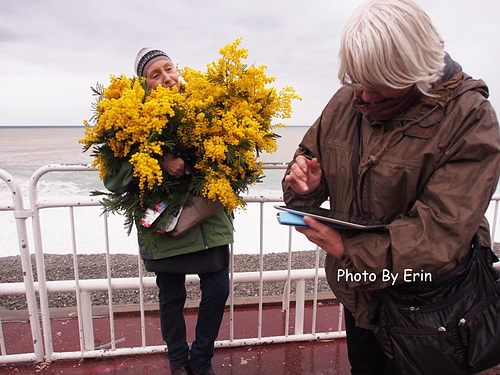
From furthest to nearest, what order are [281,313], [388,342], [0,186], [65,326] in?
[0,186], [281,313], [65,326], [388,342]

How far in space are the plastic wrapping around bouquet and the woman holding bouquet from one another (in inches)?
3.9

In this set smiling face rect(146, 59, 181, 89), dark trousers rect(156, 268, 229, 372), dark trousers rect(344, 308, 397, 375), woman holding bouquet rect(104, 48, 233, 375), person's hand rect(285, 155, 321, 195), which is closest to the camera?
person's hand rect(285, 155, 321, 195)

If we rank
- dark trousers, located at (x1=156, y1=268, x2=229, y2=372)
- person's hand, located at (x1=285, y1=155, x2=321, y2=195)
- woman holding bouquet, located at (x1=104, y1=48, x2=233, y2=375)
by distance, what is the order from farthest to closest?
dark trousers, located at (x1=156, y1=268, x2=229, y2=372)
woman holding bouquet, located at (x1=104, y1=48, x2=233, y2=375)
person's hand, located at (x1=285, y1=155, x2=321, y2=195)

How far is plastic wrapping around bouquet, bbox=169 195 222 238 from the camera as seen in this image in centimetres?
176

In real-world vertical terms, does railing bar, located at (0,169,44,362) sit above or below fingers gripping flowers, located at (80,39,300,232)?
below

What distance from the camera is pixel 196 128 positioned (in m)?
1.63

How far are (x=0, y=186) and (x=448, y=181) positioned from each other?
56.4 feet

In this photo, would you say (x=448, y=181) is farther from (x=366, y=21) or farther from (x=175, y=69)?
(x=175, y=69)

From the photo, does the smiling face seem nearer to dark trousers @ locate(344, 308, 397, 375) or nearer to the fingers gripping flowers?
the fingers gripping flowers

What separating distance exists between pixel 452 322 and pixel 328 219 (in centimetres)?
52

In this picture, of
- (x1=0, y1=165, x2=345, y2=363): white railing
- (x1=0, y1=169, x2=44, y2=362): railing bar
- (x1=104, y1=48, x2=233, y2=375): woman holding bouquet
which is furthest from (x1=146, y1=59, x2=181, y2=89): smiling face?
(x1=0, y1=169, x2=44, y2=362): railing bar

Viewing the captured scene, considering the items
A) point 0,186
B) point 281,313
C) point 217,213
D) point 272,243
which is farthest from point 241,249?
point 0,186

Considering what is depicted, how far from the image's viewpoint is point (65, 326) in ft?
9.50

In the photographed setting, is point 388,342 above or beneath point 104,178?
beneath
